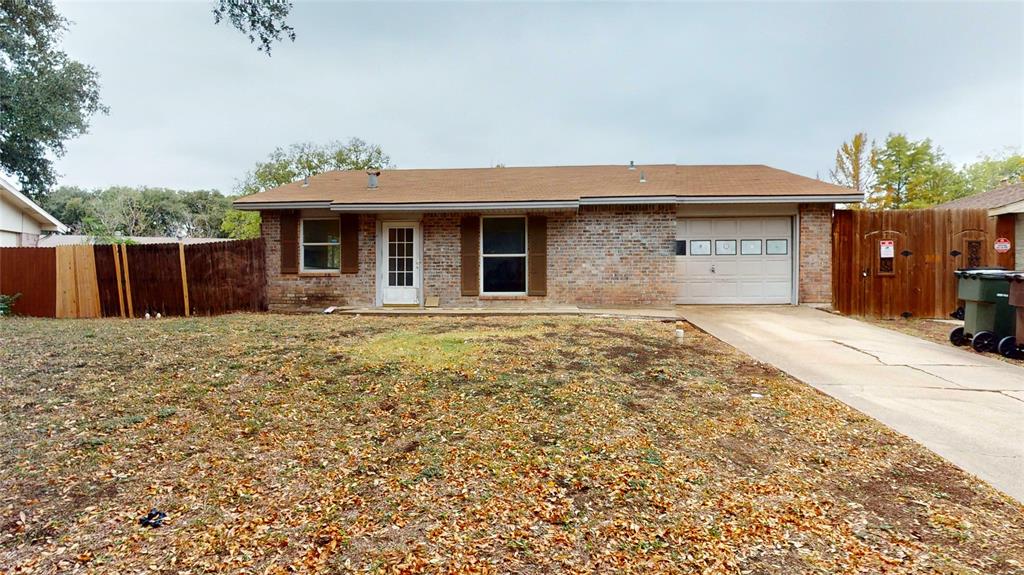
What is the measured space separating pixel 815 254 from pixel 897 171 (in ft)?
71.3

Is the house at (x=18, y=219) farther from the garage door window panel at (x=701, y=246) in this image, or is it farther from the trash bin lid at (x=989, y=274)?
the trash bin lid at (x=989, y=274)

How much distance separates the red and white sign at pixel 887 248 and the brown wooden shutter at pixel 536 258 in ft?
22.8

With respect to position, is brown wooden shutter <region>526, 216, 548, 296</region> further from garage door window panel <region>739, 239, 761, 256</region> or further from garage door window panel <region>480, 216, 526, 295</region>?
garage door window panel <region>739, 239, 761, 256</region>

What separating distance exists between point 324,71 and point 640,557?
55.7ft

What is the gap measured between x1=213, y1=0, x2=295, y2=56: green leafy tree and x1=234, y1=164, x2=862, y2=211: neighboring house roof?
452 cm

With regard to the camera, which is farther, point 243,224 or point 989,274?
point 243,224

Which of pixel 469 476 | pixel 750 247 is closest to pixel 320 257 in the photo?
pixel 469 476

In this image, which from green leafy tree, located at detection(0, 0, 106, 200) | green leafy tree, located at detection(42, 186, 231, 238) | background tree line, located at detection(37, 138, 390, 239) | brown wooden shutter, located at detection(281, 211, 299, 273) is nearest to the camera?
brown wooden shutter, located at detection(281, 211, 299, 273)

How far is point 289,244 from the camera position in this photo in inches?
448

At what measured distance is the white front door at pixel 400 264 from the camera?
11.3 meters

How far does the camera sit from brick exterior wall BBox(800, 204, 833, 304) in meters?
10.8

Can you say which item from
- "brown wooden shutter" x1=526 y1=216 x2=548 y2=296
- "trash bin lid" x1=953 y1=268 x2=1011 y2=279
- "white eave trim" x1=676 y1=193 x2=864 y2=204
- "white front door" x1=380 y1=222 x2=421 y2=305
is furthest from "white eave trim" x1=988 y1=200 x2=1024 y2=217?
"white front door" x1=380 y1=222 x2=421 y2=305

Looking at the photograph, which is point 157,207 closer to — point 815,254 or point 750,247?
point 750,247

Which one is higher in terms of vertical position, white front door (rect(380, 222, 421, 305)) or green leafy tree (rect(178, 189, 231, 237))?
green leafy tree (rect(178, 189, 231, 237))
